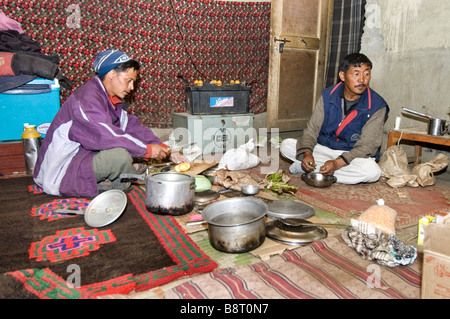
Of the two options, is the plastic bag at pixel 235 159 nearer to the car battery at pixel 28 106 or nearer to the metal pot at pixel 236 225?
the metal pot at pixel 236 225

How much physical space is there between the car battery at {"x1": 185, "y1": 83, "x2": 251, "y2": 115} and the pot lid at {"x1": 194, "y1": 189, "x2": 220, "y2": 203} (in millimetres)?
2083

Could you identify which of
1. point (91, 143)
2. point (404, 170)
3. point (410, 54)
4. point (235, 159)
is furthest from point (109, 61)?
point (410, 54)

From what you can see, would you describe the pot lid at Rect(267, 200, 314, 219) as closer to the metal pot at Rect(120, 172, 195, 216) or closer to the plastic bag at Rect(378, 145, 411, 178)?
the metal pot at Rect(120, 172, 195, 216)

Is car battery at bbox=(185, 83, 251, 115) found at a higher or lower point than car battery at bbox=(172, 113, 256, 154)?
higher

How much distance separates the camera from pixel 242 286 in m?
1.54

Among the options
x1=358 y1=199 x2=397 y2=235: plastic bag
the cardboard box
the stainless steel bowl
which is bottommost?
the stainless steel bowl

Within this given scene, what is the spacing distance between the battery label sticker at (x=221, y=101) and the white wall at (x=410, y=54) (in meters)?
2.06

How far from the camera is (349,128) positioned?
3.52 metres

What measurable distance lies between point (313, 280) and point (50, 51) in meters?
3.98

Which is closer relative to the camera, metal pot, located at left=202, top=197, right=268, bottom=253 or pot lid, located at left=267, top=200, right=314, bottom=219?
metal pot, located at left=202, top=197, right=268, bottom=253

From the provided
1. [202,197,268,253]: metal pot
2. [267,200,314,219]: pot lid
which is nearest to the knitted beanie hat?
[202,197,268,253]: metal pot

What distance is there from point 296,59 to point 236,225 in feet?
13.9

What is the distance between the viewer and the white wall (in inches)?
159

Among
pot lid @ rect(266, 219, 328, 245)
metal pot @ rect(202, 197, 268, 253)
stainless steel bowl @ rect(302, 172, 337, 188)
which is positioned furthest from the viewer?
stainless steel bowl @ rect(302, 172, 337, 188)
